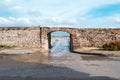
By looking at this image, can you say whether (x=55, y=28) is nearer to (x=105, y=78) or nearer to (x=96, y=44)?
(x=96, y=44)

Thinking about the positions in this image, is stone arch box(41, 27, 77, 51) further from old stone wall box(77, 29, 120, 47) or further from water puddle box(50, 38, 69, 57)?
water puddle box(50, 38, 69, 57)

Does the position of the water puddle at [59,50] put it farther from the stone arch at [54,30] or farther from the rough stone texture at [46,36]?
the rough stone texture at [46,36]

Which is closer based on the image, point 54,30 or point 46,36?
point 54,30

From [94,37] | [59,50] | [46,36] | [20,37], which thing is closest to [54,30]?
[46,36]

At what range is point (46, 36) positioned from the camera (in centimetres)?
3108

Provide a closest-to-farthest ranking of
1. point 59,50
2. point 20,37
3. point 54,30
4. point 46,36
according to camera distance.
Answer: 1. point 54,30
2. point 46,36
3. point 59,50
4. point 20,37

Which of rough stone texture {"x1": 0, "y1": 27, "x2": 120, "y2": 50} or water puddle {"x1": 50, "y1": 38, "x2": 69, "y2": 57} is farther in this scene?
rough stone texture {"x1": 0, "y1": 27, "x2": 120, "y2": 50}

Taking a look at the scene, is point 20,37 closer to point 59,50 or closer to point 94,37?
point 59,50

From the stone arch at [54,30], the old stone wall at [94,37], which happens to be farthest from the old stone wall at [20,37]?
the old stone wall at [94,37]

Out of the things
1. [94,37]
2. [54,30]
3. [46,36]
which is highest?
[54,30]

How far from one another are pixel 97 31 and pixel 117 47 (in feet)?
14.9

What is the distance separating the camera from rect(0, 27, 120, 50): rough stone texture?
3072 cm

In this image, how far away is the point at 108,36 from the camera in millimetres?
30750

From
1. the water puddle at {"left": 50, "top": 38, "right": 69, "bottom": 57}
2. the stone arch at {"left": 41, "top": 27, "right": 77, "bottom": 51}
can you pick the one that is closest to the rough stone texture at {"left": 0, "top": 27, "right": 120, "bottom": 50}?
the stone arch at {"left": 41, "top": 27, "right": 77, "bottom": 51}
